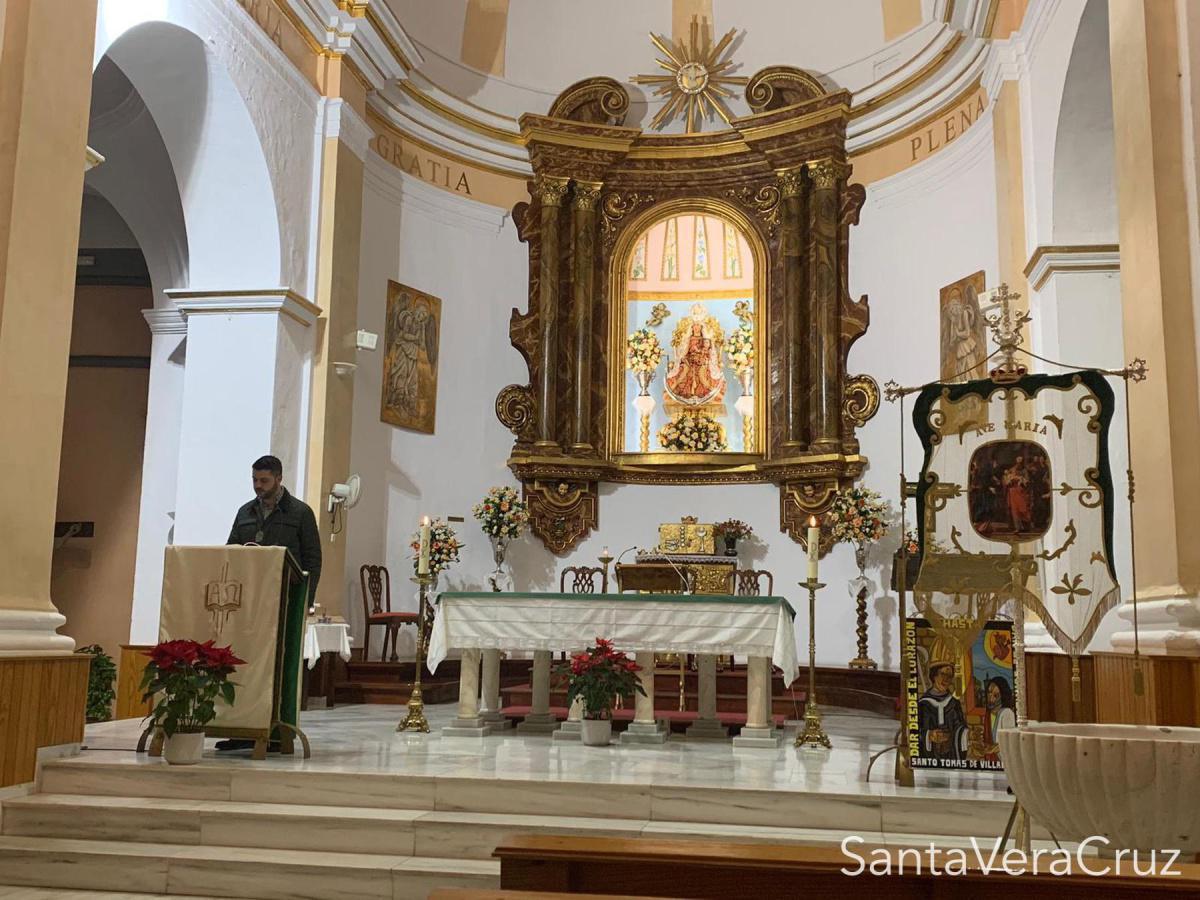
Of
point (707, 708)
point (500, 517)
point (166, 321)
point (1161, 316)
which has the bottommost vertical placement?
point (707, 708)

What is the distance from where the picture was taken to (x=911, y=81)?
460 inches

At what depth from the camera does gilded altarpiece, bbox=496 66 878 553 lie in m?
12.2

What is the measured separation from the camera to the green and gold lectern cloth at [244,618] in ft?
20.4

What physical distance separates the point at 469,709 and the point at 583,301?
20.5ft

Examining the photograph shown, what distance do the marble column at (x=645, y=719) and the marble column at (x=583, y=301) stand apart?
5.19 meters

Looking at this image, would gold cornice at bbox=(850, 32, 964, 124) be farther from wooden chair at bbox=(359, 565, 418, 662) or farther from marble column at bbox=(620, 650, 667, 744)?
wooden chair at bbox=(359, 565, 418, 662)

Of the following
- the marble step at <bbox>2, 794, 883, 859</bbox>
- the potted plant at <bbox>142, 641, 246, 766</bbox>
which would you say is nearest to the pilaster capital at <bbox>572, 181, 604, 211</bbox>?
the potted plant at <bbox>142, 641, 246, 766</bbox>

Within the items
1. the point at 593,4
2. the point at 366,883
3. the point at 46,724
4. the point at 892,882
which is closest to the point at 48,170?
the point at 46,724

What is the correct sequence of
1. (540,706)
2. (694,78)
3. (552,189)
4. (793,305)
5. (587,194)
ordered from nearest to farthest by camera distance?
(540,706), (793,305), (552,189), (587,194), (694,78)

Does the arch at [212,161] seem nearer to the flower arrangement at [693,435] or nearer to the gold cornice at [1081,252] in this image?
the flower arrangement at [693,435]

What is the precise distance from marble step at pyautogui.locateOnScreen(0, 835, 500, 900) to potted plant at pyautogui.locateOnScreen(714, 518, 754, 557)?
741 centimetres

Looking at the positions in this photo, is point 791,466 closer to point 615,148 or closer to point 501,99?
point 615,148

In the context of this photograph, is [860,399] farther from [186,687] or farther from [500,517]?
[186,687]

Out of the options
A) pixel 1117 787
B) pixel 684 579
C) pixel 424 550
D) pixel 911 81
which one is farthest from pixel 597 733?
A: pixel 911 81
